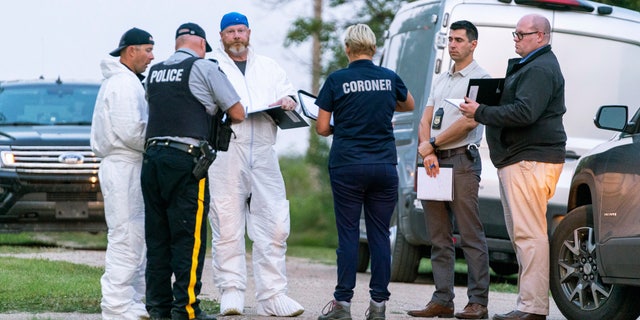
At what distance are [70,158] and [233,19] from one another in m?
6.41

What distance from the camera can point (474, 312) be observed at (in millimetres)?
9195

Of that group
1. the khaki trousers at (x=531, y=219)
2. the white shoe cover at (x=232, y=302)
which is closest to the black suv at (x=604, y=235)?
the khaki trousers at (x=531, y=219)

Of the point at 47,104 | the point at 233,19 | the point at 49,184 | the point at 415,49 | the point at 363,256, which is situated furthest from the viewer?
the point at 47,104

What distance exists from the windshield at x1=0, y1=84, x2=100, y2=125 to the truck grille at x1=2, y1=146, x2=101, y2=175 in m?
0.88

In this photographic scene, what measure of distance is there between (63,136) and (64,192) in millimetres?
651

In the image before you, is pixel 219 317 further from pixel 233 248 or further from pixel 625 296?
pixel 625 296

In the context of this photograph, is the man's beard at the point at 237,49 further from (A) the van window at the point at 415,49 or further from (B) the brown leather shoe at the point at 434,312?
(A) the van window at the point at 415,49

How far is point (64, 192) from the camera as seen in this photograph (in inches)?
598

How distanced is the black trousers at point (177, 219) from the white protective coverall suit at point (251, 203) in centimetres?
69

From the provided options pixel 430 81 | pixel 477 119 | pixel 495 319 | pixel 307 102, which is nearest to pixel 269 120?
pixel 307 102

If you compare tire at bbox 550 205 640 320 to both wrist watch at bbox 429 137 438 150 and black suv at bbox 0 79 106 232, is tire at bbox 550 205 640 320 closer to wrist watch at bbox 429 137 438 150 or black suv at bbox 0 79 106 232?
wrist watch at bbox 429 137 438 150

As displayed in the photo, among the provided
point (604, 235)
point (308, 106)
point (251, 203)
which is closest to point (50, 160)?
point (251, 203)

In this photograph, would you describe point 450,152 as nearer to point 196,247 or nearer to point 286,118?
point 286,118

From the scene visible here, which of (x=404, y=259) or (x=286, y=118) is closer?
(x=286, y=118)
